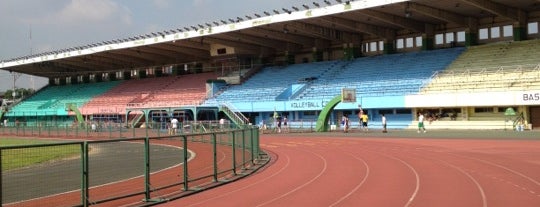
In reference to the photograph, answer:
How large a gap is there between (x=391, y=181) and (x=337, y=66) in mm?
42174

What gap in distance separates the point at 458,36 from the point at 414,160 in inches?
1289

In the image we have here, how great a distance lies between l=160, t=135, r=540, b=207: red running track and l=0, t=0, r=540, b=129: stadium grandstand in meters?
19.1

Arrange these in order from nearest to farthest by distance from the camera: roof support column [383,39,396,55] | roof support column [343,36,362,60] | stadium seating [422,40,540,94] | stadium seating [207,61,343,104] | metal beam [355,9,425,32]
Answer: stadium seating [422,40,540,94], metal beam [355,9,425,32], roof support column [383,39,396,55], stadium seating [207,61,343,104], roof support column [343,36,362,60]

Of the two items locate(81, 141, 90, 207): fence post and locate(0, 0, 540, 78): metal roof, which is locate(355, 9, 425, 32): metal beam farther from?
locate(81, 141, 90, 207): fence post

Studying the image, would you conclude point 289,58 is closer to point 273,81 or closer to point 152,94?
point 273,81

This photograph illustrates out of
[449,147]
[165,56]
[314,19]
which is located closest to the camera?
[449,147]

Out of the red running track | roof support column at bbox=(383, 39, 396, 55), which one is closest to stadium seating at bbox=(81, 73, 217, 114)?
roof support column at bbox=(383, 39, 396, 55)

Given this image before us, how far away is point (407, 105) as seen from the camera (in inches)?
1662

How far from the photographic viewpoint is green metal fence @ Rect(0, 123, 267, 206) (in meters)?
10.3

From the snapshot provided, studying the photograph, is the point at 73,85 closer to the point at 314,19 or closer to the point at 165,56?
the point at 165,56

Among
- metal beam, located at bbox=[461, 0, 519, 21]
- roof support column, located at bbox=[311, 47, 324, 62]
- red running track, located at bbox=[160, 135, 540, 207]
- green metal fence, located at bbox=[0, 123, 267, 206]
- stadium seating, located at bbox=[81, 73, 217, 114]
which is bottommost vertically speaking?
red running track, located at bbox=[160, 135, 540, 207]

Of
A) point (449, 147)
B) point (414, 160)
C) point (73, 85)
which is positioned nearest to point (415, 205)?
point (414, 160)

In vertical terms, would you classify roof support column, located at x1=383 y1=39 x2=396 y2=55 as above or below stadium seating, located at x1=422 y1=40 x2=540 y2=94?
above

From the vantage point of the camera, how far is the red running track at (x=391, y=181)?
1140 centimetres
